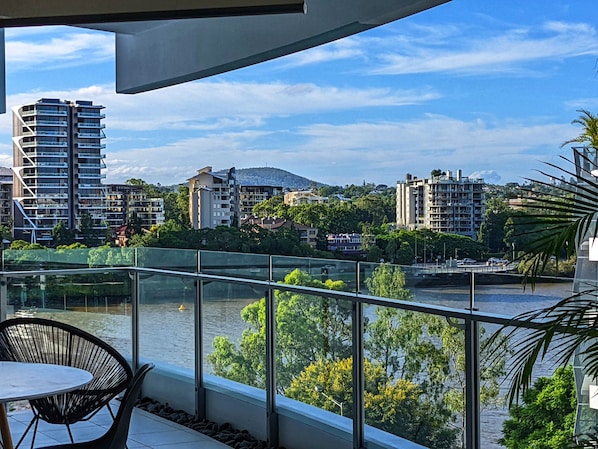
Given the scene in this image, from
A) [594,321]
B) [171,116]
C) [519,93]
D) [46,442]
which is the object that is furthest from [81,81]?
[594,321]

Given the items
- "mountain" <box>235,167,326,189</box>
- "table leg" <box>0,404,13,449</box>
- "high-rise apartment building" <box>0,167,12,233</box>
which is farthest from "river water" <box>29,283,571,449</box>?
"mountain" <box>235,167,326,189</box>

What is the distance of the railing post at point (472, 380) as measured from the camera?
11.3 feet

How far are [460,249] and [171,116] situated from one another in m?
14.1

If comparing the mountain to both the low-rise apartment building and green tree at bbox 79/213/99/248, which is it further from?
the low-rise apartment building

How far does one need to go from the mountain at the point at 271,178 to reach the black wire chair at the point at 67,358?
1898 cm

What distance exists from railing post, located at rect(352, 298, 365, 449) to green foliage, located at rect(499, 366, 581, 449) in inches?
36.9

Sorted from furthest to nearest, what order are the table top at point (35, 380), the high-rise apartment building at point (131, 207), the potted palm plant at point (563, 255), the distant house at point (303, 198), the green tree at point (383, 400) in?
the distant house at point (303, 198), the high-rise apartment building at point (131, 207), the green tree at point (383, 400), the table top at point (35, 380), the potted palm plant at point (563, 255)

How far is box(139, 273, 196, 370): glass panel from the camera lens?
5711 mm

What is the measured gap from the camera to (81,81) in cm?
2670

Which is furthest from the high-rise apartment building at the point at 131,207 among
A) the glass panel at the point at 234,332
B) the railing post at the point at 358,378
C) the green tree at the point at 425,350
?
the green tree at the point at 425,350

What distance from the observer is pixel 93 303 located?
20.4 feet

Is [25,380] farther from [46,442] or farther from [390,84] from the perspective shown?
[390,84]

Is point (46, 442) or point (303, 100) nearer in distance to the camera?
point (46, 442)

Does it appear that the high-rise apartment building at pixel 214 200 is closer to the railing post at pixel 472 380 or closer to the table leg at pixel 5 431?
the table leg at pixel 5 431
